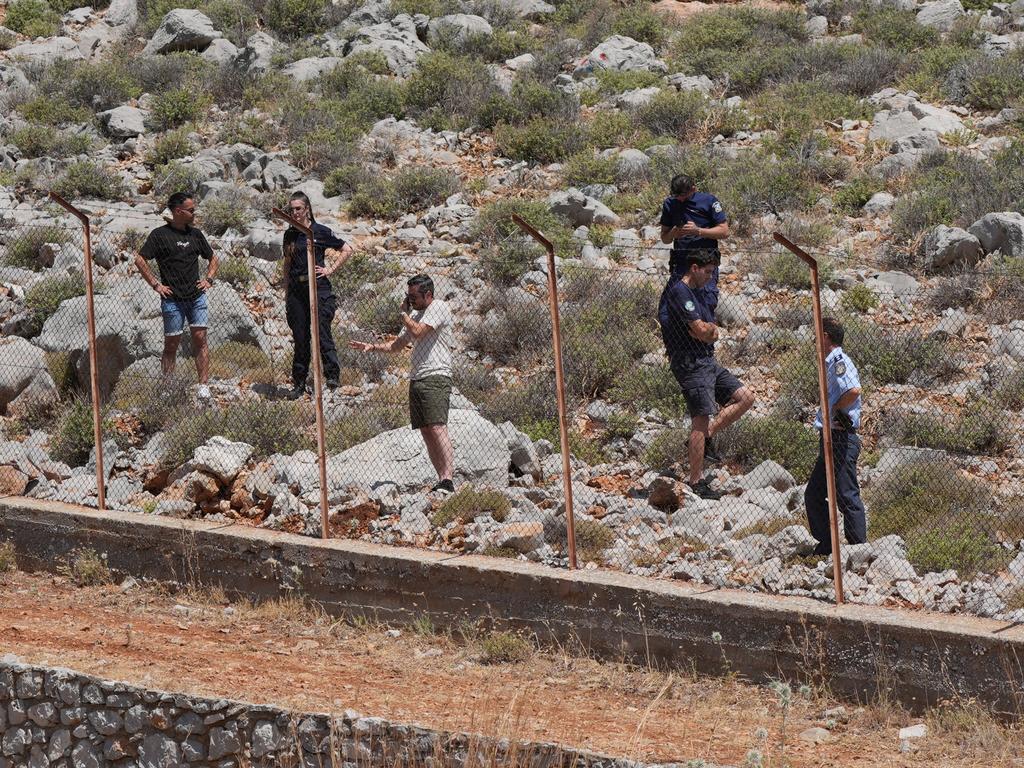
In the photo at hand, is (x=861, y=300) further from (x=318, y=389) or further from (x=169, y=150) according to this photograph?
(x=169, y=150)

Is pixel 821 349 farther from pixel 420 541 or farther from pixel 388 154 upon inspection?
pixel 388 154

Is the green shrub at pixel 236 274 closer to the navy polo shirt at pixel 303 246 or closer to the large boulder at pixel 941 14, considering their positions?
the navy polo shirt at pixel 303 246

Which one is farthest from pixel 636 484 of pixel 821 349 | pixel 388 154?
pixel 388 154

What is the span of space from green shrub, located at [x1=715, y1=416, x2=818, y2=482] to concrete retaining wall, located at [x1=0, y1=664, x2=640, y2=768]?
441 centimetres

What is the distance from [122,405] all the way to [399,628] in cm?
433

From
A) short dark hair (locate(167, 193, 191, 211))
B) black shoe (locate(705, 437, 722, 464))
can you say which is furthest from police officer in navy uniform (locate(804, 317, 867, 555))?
short dark hair (locate(167, 193, 191, 211))

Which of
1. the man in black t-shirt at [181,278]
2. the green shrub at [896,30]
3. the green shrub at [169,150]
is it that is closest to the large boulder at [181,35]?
the green shrub at [169,150]

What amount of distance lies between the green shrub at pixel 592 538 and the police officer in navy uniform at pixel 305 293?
3179mm

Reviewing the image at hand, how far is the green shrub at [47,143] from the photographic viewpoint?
68.9ft

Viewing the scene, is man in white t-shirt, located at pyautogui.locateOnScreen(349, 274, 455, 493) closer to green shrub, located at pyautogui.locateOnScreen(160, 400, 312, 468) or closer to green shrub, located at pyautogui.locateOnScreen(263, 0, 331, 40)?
green shrub, located at pyautogui.locateOnScreen(160, 400, 312, 468)

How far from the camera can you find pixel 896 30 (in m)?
23.7

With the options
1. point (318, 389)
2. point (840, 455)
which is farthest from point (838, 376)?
point (318, 389)

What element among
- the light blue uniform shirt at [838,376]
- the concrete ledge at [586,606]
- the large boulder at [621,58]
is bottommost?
the concrete ledge at [586,606]

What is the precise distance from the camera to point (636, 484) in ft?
33.2
